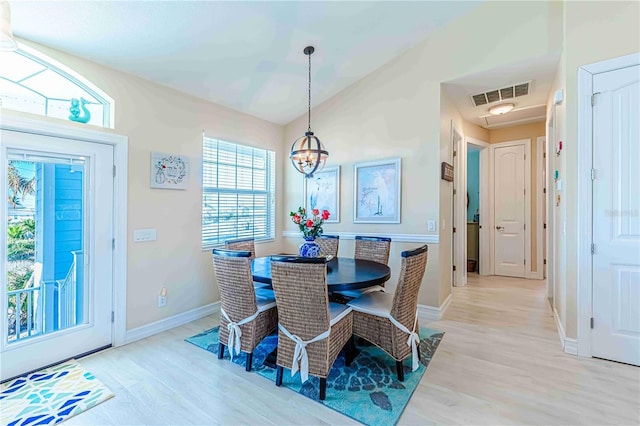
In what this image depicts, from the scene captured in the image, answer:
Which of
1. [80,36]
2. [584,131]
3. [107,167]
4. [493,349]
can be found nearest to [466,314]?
[493,349]

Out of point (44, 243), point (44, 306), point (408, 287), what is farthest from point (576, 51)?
point (44, 306)

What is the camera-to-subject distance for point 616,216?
2451mm

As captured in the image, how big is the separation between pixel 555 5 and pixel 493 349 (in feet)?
10.8

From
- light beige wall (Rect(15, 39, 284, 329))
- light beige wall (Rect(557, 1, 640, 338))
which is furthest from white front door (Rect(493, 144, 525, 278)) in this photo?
light beige wall (Rect(15, 39, 284, 329))

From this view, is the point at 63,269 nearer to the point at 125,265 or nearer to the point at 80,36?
the point at 125,265

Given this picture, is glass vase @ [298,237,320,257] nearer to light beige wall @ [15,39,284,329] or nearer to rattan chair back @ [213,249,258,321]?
rattan chair back @ [213,249,258,321]

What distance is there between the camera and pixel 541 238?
535 centimetres

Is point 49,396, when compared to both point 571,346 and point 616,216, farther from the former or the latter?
point 616,216

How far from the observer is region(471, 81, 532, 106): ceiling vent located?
356 centimetres

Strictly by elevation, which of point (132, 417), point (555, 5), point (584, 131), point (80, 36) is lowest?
point (132, 417)

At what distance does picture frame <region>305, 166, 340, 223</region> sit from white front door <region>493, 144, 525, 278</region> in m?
3.49

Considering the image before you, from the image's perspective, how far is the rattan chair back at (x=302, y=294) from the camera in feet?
6.36

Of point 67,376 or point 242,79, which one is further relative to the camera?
point 242,79

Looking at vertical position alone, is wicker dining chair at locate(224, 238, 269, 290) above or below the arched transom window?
below
